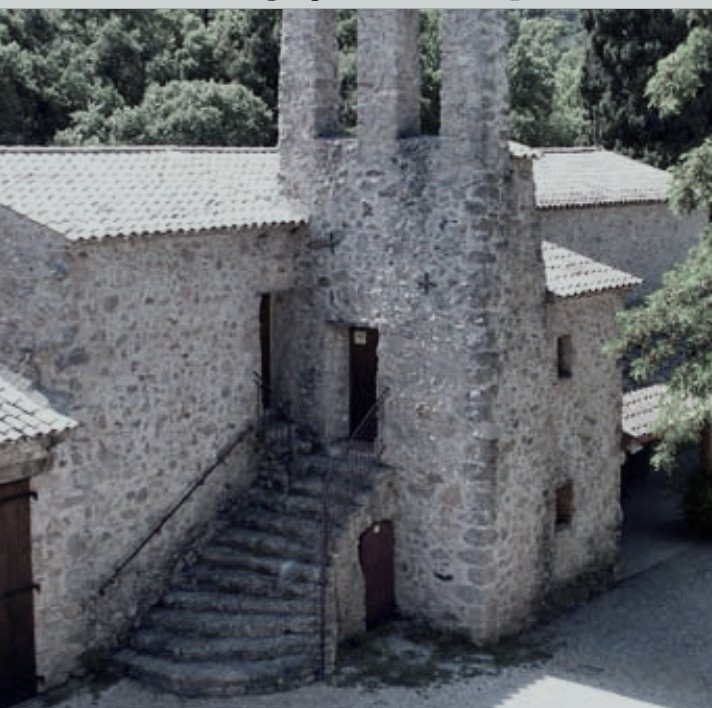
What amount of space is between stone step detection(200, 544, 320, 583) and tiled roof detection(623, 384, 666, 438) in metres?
6.29

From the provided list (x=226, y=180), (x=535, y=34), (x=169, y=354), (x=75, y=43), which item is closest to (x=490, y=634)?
(x=169, y=354)

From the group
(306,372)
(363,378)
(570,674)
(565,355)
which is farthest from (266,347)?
(570,674)

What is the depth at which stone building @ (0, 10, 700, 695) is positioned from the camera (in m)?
14.0

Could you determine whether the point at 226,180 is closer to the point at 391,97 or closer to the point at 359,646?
the point at 391,97

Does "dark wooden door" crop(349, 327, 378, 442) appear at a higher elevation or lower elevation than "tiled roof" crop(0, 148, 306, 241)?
lower

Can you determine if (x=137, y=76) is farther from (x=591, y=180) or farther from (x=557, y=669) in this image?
(x=557, y=669)

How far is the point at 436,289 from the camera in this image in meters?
15.4

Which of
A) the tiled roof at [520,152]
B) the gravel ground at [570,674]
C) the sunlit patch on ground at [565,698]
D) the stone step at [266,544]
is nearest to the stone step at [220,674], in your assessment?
the gravel ground at [570,674]

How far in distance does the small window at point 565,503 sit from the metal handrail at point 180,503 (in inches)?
184

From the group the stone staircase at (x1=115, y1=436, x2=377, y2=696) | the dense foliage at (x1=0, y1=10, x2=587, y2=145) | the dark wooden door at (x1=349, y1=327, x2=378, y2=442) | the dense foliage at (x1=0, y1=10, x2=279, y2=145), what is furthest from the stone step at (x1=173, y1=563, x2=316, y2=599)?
the dense foliage at (x1=0, y1=10, x2=279, y2=145)

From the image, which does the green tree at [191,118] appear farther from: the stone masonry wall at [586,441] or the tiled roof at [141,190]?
the stone masonry wall at [586,441]

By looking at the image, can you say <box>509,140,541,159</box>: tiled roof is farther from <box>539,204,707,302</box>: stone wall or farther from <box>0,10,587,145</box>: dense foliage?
<box>0,10,587,145</box>: dense foliage

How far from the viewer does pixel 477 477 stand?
50.4 ft

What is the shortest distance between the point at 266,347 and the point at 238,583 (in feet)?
12.0
